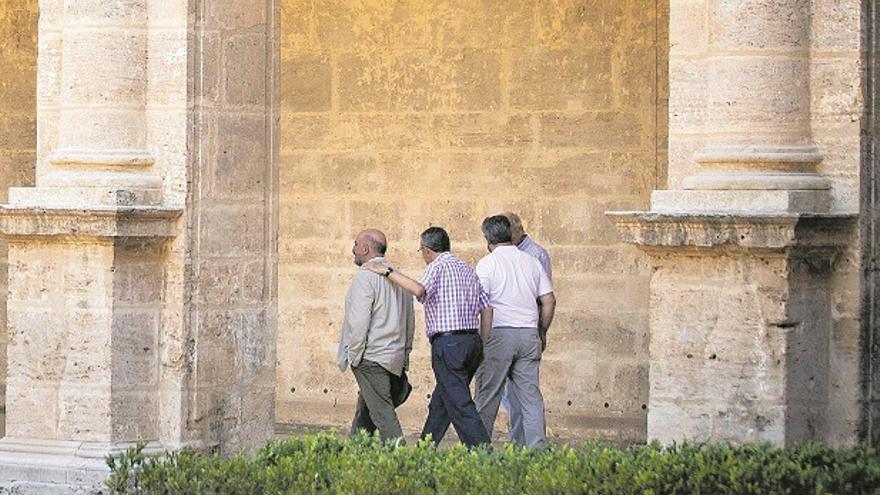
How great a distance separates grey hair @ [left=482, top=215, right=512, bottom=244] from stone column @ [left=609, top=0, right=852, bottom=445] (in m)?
1.28

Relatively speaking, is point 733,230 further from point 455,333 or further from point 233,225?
point 233,225

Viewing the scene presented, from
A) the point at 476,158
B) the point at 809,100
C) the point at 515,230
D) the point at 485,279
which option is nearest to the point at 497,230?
the point at 485,279

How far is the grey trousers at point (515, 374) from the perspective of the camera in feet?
35.4

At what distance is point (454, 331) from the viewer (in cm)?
1051

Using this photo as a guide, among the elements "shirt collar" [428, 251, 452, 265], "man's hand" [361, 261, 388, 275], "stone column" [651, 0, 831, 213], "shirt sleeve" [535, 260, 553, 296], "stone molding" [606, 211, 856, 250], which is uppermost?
"stone column" [651, 0, 831, 213]

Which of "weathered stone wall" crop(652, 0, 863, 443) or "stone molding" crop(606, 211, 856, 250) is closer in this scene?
"stone molding" crop(606, 211, 856, 250)

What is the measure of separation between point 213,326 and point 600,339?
3.71m

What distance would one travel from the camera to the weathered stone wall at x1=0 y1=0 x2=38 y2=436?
14523 millimetres

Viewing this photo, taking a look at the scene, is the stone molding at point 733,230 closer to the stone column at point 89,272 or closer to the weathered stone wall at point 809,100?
the weathered stone wall at point 809,100

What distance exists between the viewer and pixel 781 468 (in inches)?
309

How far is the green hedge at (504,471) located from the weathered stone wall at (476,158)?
4986 millimetres

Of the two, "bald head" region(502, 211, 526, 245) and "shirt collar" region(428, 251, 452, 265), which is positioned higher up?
"bald head" region(502, 211, 526, 245)

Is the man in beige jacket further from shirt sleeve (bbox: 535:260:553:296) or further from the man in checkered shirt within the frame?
shirt sleeve (bbox: 535:260:553:296)

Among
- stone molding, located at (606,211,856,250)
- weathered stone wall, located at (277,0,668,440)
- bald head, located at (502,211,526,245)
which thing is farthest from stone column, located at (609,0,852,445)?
weathered stone wall, located at (277,0,668,440)
